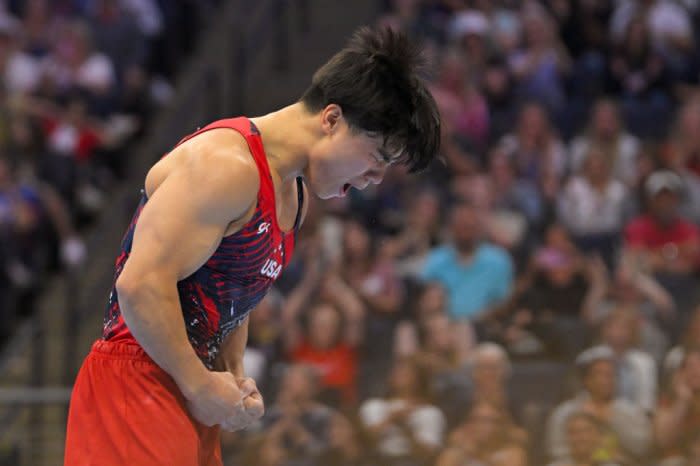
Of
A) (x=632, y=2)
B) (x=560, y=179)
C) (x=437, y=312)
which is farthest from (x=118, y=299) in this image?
(x=632, y=2)

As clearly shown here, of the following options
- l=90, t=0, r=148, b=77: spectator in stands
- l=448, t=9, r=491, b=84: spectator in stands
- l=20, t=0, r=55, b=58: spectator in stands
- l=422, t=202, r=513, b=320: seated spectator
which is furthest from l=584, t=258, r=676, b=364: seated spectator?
l=20, t=0, r=55, b=58: spectator in stands

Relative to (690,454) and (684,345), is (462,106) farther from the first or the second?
(690,454)

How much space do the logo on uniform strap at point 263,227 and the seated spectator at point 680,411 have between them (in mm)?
3694

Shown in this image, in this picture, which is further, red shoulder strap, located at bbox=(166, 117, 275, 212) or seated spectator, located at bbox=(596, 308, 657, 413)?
seated spectator, located at bbox=(596, 308, 657, 413)

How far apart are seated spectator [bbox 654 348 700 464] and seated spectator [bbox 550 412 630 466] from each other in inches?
9.2

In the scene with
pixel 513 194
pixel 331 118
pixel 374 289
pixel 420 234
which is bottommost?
pixel 374 289

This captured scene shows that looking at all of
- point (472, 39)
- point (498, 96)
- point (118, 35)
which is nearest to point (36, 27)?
point (118, 35)

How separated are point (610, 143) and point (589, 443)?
10.3 feet

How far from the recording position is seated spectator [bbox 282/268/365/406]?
300 inches

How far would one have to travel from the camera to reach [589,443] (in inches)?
245

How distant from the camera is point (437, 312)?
7.62 metres

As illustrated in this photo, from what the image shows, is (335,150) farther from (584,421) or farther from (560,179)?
(560,179)

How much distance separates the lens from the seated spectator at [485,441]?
6.39 meters

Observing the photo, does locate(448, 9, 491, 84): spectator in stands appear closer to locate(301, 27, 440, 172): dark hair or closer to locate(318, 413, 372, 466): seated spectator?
locate(318, 413, 372, 466): seated spectator
